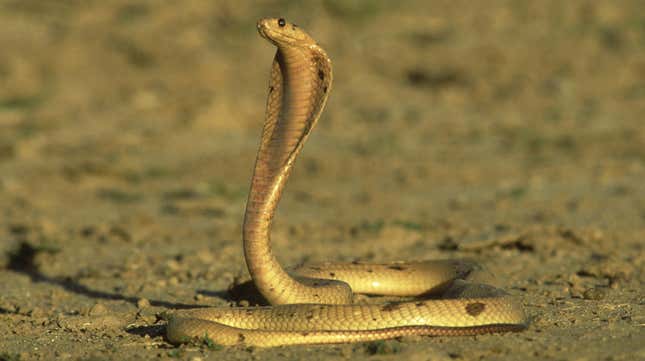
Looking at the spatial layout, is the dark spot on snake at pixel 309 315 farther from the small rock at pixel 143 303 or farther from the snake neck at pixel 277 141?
the small rock at pixel 143 303

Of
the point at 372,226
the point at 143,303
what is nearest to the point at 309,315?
the point at 143,303

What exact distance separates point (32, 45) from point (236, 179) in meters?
6.85

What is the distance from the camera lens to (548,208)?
10.2 meters

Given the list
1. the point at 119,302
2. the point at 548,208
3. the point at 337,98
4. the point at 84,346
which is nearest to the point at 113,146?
the point at 337,98

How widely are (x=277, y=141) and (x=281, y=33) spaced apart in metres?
0.55

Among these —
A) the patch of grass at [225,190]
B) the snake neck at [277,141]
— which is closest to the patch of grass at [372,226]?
the patch of grass at [225,190]

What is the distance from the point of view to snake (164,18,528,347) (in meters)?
5.24

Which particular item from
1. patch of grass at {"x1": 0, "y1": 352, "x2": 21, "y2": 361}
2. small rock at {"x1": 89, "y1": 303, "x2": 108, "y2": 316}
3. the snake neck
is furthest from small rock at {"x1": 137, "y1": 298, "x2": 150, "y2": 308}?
patch of grass at {"x1": 0, "y1": 352, "x2": 21, "y2": 361}

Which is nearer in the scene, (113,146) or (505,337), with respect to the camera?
(505,337)

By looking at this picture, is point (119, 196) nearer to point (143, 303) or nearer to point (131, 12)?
point (143, 303)

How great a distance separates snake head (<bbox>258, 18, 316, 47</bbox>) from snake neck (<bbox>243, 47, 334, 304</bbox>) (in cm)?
5

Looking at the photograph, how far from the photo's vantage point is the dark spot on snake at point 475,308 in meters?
5.37

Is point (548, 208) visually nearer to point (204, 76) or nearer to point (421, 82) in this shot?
point (421, 82)

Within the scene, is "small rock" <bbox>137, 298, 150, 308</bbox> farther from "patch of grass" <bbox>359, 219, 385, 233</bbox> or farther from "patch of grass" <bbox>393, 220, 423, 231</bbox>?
"patch of grass" <bbox>393, 220, 423, 231</bbox>
